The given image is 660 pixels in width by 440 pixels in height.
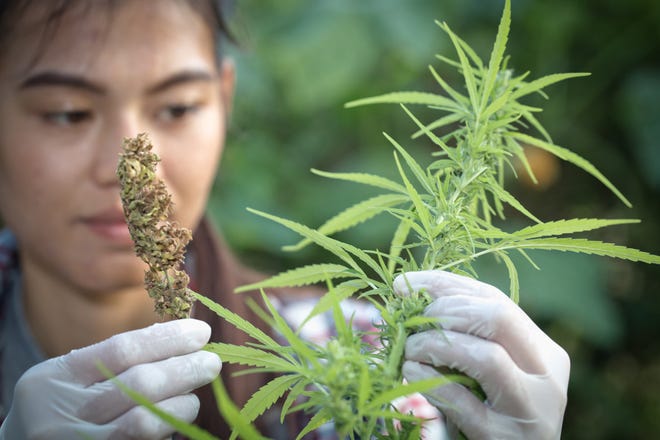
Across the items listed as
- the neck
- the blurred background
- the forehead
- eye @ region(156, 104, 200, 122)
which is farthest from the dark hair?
the blurred background

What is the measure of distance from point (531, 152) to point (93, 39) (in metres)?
1.27

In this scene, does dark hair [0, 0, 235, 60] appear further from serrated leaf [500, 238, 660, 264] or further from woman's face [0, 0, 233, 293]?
serrated leaf [500, 238, 660, 264]

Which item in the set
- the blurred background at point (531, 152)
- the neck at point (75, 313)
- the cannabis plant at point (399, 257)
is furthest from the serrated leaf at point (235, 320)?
the blurred background at point (531, 152)

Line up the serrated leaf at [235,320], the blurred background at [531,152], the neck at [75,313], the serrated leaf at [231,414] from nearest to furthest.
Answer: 1. the serrated leaf at [231,414]
2. the serrated leaf at [235,320]
3. the neck at [75,313]
4. the blurred background at [531,152]

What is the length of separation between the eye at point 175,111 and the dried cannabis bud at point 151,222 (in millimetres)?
450

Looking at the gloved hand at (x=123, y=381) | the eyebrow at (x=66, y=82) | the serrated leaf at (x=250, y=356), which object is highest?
the eyebrow at (x=66, y=82)

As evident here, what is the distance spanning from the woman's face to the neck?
14 cm

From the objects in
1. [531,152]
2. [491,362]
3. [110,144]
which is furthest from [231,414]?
[531,152]

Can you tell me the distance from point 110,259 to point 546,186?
1.34m

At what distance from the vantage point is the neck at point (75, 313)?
3.28 ft

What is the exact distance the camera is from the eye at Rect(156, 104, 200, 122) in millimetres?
846

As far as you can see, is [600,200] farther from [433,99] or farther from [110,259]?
[433,99]

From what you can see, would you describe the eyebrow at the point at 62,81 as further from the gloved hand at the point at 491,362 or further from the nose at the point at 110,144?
the gloved hand at the point at 491,362

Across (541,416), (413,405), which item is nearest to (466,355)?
(541,416)
